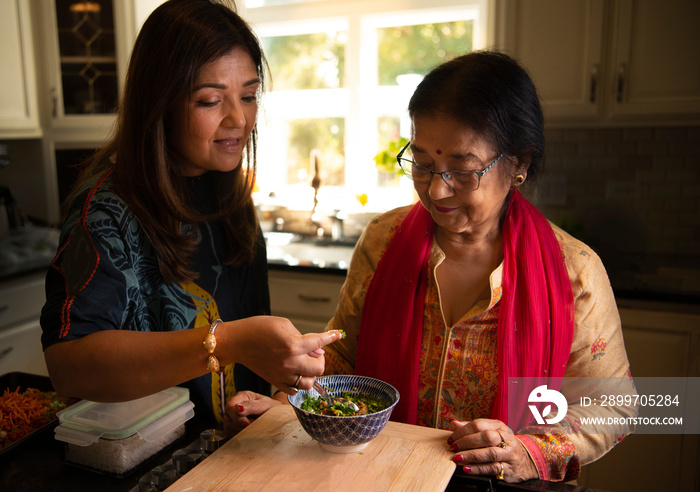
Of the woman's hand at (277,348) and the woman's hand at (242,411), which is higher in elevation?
the woman's hand at (277,348)

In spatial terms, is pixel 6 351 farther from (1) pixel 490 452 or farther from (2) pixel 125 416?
(1) pixel 490 452

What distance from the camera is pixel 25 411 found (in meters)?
1.14

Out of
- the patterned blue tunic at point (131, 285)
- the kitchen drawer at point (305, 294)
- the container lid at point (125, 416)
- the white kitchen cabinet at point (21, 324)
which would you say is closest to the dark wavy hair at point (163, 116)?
the patterned blue tunic at point (131, 285)

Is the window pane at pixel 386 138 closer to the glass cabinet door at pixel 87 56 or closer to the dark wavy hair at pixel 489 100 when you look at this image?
the glass cabinet door at pixel 87 56

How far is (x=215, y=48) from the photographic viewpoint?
1212mm

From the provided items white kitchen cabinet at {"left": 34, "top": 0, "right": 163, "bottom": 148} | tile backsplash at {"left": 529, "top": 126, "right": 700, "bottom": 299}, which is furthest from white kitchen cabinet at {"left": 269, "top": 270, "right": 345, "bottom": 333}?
white kitchen cabinet at {"left": 34, "top": 0, "right": 163, "bottom": 148}

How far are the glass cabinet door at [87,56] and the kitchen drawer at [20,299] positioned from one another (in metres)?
1.10

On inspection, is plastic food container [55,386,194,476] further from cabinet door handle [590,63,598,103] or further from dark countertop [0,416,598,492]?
cabinet door handle [590,63,598,103]

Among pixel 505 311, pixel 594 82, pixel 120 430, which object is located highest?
pixel 594 82

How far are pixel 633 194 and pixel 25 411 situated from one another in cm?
245

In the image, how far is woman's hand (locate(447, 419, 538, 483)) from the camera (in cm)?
99

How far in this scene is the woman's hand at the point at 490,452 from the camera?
3.25 feet

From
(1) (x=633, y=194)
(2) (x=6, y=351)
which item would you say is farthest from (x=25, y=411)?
(1) (x=633, y=194)

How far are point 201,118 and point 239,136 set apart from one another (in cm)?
10
